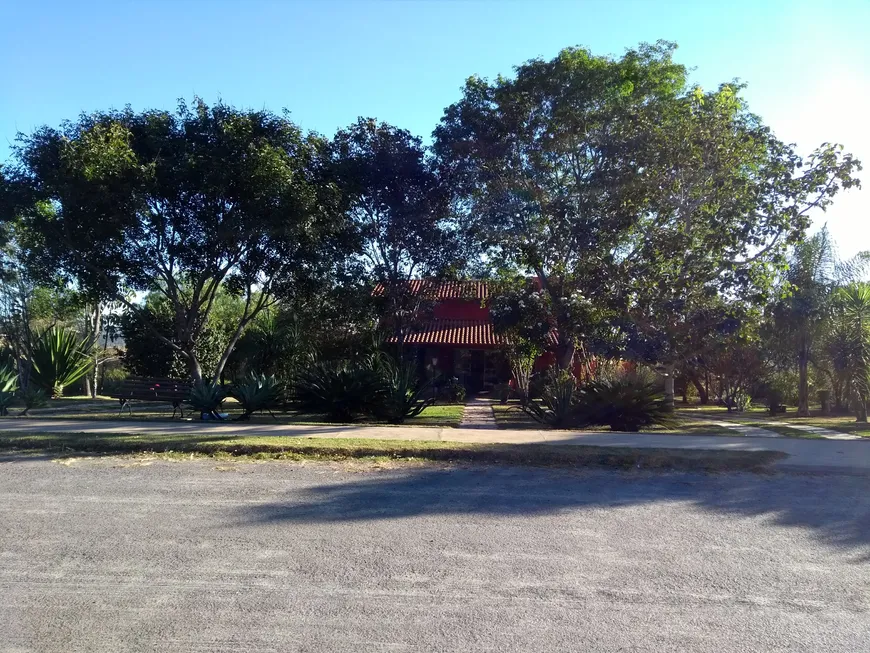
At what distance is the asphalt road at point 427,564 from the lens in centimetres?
457

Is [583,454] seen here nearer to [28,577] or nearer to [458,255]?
[28,577]

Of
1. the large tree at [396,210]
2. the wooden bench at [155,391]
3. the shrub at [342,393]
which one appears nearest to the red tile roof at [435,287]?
the large tree at [396,210]

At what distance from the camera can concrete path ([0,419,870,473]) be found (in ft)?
34.7

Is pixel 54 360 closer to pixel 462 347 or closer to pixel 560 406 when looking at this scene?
pixel 462 347

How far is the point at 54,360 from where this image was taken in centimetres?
2183

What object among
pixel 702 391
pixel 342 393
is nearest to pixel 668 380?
pixel 702 391

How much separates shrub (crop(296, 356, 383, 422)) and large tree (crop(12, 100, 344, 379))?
9.87 feet

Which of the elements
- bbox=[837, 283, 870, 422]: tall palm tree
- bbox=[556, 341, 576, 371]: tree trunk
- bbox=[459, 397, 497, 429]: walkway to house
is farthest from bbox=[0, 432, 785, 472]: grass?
bbox=[837, 283, 870, 422]: tall palm tree

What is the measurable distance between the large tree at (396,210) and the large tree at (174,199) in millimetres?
2703

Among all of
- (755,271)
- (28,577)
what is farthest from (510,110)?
(28,577)

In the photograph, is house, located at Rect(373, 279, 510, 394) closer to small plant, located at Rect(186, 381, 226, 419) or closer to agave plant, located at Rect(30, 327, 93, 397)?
agave plant, located at Rect(30, 327, 93, 397)

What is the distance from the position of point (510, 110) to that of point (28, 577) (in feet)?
52.0

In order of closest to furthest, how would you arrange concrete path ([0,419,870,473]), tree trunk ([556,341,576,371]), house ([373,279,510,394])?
concrete path ([0,419,870,473]) → tree trunk ([556,341,576,371]) → house ([373,279,510,394])

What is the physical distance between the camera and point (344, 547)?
5984 millimetres
